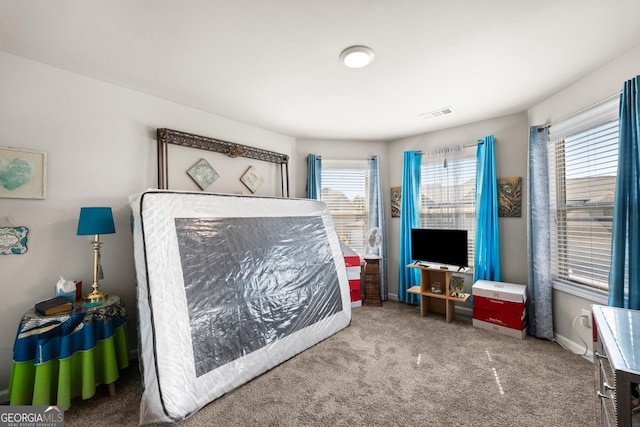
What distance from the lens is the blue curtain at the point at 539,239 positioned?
2.70 metres

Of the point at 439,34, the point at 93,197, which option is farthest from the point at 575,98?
the point at 93,197

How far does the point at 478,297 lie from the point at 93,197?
4080mm

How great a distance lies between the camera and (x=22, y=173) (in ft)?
6.36

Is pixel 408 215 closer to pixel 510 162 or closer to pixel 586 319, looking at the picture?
pixel 510 162

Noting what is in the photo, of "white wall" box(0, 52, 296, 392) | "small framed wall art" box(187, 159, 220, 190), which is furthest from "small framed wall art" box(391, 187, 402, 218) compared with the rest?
"white wall" box(0, 52, 296, 392)

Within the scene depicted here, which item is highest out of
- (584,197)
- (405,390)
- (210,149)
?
(210,149)

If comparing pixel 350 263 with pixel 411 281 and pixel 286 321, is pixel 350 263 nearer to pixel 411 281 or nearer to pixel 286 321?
pixel 411 281

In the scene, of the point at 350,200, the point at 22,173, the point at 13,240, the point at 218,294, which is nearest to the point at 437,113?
the point at 350,200

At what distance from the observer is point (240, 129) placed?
3365 millimetres

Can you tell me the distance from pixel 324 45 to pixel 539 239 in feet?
9.49

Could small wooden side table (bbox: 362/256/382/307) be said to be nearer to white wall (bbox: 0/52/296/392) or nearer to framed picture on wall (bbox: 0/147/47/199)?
white wall (bbox: 0/52/296/392)

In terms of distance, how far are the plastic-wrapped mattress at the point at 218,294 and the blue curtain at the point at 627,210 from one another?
7.73 feet

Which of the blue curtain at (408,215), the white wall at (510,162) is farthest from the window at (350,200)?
the white wall at (510,162)

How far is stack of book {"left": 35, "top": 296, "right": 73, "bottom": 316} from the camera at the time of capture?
1737mm
